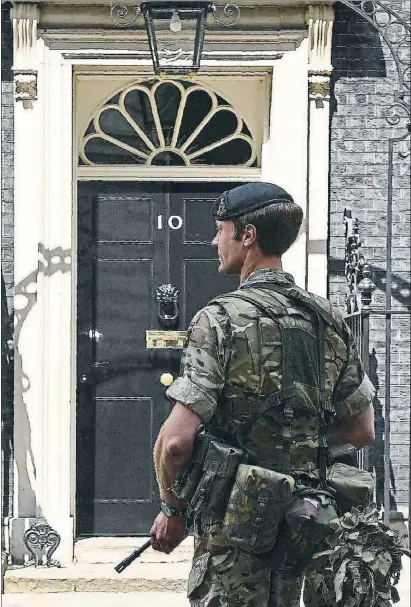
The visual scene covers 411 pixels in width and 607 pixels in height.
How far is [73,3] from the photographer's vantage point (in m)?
8.04

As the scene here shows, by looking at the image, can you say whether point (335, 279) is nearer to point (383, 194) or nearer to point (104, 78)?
point (383, 194)

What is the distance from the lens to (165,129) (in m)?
8.56

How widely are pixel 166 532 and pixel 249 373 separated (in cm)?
52

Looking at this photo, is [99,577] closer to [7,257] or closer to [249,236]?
[7,257]

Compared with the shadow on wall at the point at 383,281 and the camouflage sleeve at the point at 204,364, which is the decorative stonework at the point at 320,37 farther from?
the camouflage sleeve at the point at 204,364

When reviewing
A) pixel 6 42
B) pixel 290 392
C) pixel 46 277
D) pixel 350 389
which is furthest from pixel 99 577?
pixel 290 392

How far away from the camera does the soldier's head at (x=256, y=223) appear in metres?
3.96

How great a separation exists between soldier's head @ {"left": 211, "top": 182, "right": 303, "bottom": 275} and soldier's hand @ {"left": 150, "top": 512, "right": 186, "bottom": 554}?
2.62 ft

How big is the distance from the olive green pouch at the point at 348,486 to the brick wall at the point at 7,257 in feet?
14.3

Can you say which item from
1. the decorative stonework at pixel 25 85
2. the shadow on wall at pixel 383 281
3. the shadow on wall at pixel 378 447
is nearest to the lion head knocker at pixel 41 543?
the shadow on wall at pixel 378 447

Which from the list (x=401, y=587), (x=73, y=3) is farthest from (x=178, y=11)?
(x=401, y=587)

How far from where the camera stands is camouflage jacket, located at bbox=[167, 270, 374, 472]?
3.73 metres

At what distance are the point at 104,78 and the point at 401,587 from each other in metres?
3.67

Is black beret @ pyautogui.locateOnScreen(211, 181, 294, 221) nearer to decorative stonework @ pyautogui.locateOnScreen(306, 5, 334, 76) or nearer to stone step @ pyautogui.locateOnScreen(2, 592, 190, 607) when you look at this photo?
stone step @ pyautogui.locateOnScreen(2, 592, 190, 607)
